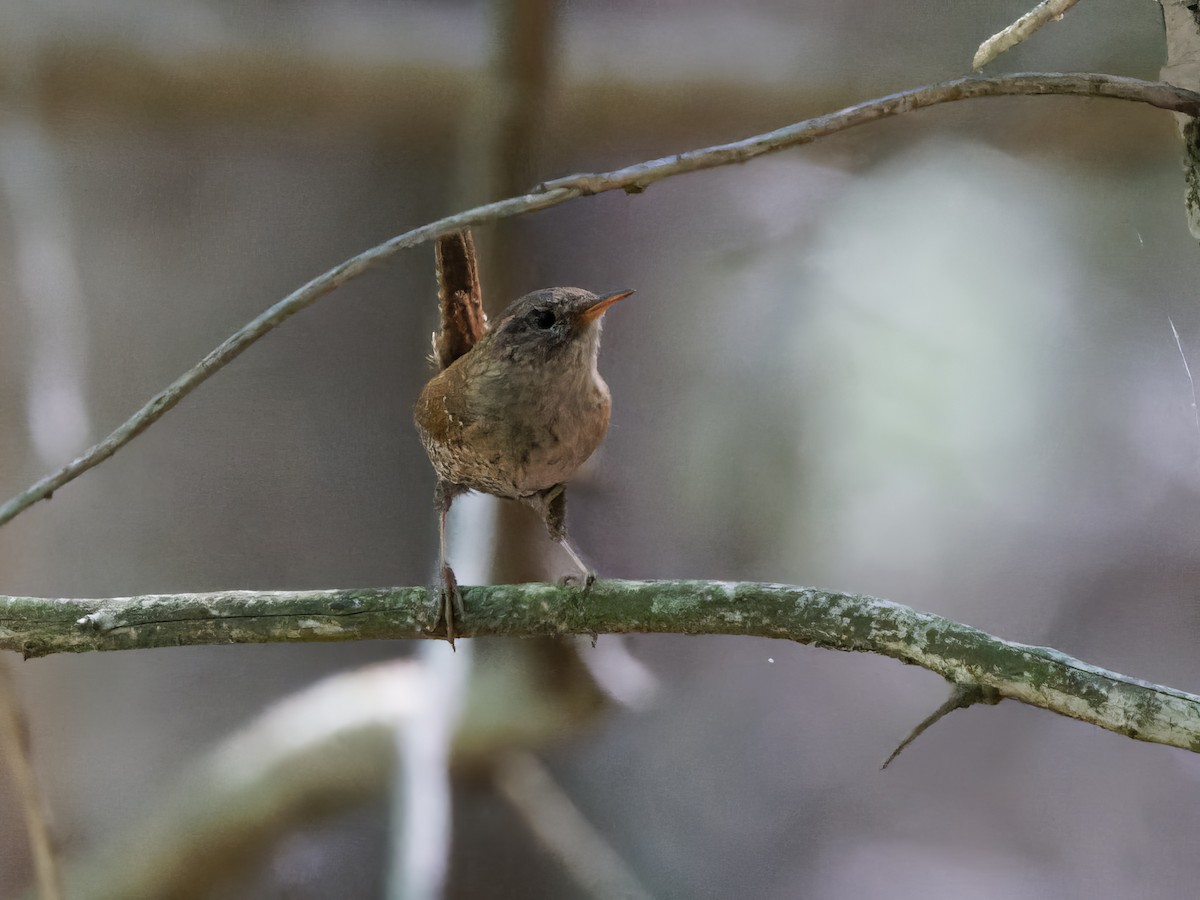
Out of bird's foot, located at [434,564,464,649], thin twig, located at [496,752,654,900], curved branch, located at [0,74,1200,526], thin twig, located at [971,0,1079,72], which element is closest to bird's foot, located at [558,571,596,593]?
bird's foot, located at [434,564,464,649]

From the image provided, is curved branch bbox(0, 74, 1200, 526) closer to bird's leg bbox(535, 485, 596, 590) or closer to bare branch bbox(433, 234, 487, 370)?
bare branch bbox(433, 234, 487, 370)

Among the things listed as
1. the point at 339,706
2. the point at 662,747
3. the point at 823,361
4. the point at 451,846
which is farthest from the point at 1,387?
the point at 823,361

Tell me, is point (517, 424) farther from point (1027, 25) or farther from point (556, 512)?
point (1027, 25)

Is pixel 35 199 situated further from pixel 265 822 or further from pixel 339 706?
pixel 265 822

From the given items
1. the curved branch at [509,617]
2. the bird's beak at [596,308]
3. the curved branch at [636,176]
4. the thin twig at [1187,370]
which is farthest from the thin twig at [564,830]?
the thin twig at [1187,370]

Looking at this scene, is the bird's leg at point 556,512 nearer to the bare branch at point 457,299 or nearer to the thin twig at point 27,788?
the bare branch at point 457,299

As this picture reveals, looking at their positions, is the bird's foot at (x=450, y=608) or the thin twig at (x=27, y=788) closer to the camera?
the bird's foot at (x=450, y=608)
